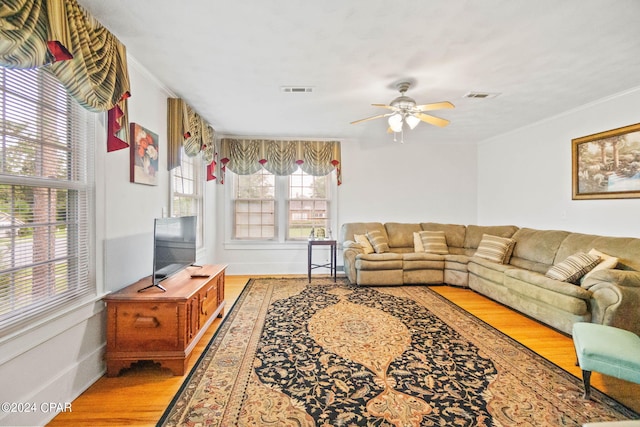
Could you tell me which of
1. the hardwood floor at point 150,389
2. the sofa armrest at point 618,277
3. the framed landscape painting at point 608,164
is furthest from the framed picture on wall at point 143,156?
the framed landscape painting at point 608,164

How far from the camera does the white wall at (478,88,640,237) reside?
3445 millimetres

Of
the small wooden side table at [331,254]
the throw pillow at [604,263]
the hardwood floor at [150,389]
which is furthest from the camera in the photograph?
the small wooden side table at [331,254]

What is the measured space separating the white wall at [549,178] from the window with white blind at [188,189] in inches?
208

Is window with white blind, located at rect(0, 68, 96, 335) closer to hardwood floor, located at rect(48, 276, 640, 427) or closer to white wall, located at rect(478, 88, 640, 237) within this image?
hardwood floor, located at rect(48, 276, 640, 427)

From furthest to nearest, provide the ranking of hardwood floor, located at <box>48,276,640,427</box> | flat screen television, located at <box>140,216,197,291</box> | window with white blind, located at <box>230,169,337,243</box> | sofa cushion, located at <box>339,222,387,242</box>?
window with white blind, located at <box>230,169,337,243</box> < sofa cushion, located at <box>339,222,387,242</box> < flat screen television, located at <box>140,216,197,291</box> < hardwood floor, located at <box>48,276,640,427</box>

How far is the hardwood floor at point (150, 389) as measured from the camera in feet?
5.80

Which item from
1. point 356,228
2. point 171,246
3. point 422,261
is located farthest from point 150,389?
point 422,261

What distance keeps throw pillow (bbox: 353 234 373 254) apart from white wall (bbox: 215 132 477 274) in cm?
64

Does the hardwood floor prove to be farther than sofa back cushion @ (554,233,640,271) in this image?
No

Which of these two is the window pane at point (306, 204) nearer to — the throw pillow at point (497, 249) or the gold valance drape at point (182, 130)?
the gold valance drape at point (182, 130)

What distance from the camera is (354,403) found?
1893 mm

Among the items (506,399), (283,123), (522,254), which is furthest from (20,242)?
(522,254)

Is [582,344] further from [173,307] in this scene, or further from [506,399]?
[173,307]

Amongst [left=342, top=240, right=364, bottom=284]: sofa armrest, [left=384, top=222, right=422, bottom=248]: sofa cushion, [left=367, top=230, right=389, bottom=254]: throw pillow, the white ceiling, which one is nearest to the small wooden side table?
[left=342, top=240, right=364, bottom=284]: sofa armrest
